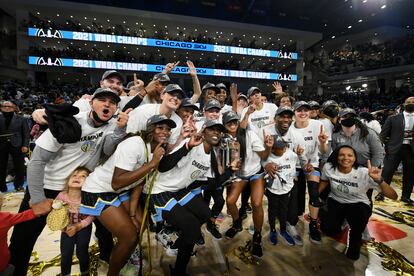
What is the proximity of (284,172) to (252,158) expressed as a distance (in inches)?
20.2

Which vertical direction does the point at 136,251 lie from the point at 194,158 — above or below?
below

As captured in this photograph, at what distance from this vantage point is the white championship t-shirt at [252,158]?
10.9 feet

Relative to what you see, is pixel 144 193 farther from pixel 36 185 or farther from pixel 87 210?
pixel 36 185

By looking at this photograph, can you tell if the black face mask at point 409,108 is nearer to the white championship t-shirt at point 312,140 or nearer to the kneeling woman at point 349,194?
the white championship t-shirt at point 312,140

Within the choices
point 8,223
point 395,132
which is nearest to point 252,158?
point 8,223

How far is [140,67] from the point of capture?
22.3 metres

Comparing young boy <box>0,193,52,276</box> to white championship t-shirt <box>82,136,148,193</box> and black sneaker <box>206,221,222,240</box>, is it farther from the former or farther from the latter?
black sneaker <box>206,221,222,240</box>

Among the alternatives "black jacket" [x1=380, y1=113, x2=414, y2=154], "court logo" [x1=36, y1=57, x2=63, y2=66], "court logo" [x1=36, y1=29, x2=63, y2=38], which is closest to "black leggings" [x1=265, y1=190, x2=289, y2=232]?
"black jacket" [x1=380, y1=113, x2=414, y2=154]

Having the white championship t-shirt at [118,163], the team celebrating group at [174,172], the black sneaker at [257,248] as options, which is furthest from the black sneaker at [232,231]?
the white championship t-shirt at [118,163]

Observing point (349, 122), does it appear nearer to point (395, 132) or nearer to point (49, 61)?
point (395, 132)

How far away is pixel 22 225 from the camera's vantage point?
6.98 ft

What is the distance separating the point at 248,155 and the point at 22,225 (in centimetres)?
272

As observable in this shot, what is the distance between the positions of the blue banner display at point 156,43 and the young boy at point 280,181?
2191cm

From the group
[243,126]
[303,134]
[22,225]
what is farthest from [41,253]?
[303,134]
